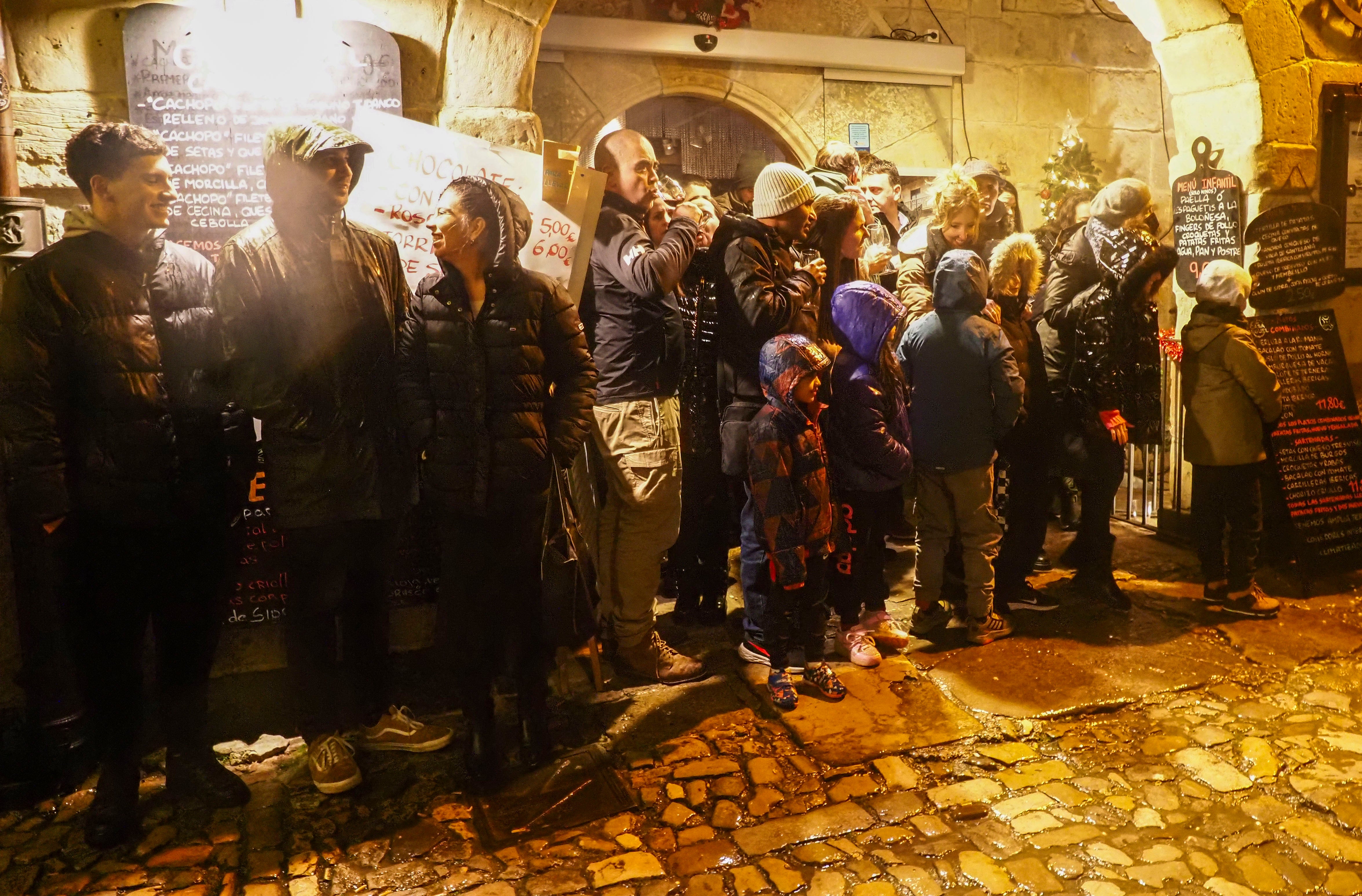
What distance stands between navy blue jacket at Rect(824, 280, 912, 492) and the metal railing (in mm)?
2373

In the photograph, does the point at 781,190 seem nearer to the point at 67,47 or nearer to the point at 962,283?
the point at 962,283

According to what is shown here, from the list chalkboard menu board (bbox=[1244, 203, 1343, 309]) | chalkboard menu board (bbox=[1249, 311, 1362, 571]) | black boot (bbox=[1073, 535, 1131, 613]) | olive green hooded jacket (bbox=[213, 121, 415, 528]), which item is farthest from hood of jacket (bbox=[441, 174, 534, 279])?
chalkboard menu board (bbox=[1244, 203, 1343, 309])

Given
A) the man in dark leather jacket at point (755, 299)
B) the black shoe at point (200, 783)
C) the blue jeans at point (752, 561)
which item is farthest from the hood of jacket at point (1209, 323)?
the black shoe at point (200, 783)

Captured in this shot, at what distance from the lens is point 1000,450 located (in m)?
4.97

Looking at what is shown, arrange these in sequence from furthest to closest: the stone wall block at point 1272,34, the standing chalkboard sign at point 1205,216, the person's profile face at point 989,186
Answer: the person's profile face at point 989,186, the standing chalkboard sign at point 1205,216, the stone wall block at point 1272,34

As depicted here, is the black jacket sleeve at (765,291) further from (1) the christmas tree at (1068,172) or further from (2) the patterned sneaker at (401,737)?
(1) the christmas tree at (1068,172)

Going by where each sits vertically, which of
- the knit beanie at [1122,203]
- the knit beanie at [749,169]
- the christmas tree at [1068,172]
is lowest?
the knit beanie at [1122,203]

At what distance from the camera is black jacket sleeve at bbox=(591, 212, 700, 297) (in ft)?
12.9

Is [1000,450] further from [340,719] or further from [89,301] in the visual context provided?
[89,301]

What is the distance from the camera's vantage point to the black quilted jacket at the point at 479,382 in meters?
3.36

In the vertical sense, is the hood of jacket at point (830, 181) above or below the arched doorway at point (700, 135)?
below

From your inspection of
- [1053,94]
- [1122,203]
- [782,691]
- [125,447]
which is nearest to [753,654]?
[782,691]

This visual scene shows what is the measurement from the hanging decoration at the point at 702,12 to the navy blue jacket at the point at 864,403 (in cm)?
484

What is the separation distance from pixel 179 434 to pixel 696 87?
6.16 metres
